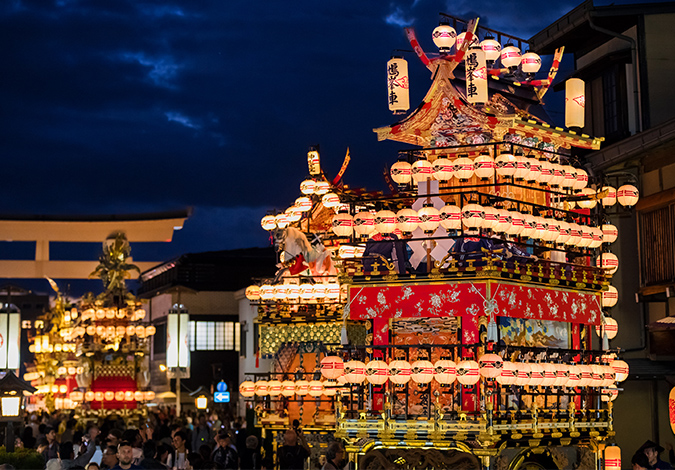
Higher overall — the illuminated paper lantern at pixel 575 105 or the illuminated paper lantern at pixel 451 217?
the illuminated paper lantern at pixel 575 105

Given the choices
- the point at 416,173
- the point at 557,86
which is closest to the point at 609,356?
the point at 416,173

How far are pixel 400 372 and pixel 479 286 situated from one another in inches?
82.5

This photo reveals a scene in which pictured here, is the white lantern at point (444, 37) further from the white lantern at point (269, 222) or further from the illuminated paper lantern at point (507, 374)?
the white lantern at point (269, 222)

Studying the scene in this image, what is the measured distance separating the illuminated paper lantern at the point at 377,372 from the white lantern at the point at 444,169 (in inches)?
151

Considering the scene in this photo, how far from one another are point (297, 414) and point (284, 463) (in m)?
9.65

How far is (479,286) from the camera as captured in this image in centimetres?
1752

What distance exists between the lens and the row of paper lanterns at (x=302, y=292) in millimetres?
26469

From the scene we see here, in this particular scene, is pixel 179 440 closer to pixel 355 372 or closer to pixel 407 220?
pixel 355 372

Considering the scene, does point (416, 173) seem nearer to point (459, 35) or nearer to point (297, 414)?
point (459, 35)

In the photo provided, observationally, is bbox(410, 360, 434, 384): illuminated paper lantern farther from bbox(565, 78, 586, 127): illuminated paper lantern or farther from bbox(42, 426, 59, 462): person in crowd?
bbox(565, 78, 586, 127): illuminated paper lantern

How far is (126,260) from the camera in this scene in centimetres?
4081

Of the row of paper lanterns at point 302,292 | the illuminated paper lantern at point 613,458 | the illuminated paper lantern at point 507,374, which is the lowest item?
the illuminated paper lantern at point 613,458

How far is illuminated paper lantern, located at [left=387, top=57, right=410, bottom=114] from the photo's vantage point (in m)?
21.2

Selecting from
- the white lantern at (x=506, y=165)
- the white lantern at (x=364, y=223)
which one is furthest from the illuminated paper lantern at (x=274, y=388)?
the white lantern at (x=506, y=165)
